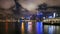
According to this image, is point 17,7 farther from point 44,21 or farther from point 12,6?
point 44,21

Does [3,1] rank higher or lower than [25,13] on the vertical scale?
higher

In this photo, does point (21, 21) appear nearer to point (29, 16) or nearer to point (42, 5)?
point (29, 16)

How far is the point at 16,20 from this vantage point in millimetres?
2713

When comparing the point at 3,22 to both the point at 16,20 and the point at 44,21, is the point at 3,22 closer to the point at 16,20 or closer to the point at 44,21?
the point at 16,20

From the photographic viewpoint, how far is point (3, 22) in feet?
8.89

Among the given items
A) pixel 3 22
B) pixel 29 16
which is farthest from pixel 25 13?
pixel 3 22

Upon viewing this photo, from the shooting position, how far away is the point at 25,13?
8.91 ft

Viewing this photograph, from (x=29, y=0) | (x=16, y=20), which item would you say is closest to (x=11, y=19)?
(x=16, y=20)

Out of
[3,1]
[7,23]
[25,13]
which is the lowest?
[7,23]

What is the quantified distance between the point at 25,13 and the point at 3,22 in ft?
1.65

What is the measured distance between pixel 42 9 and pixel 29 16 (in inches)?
12.3

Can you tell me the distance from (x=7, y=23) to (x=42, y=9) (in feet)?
2.60

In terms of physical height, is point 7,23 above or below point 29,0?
below

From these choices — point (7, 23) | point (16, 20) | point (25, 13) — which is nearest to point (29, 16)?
point (25, 13)
